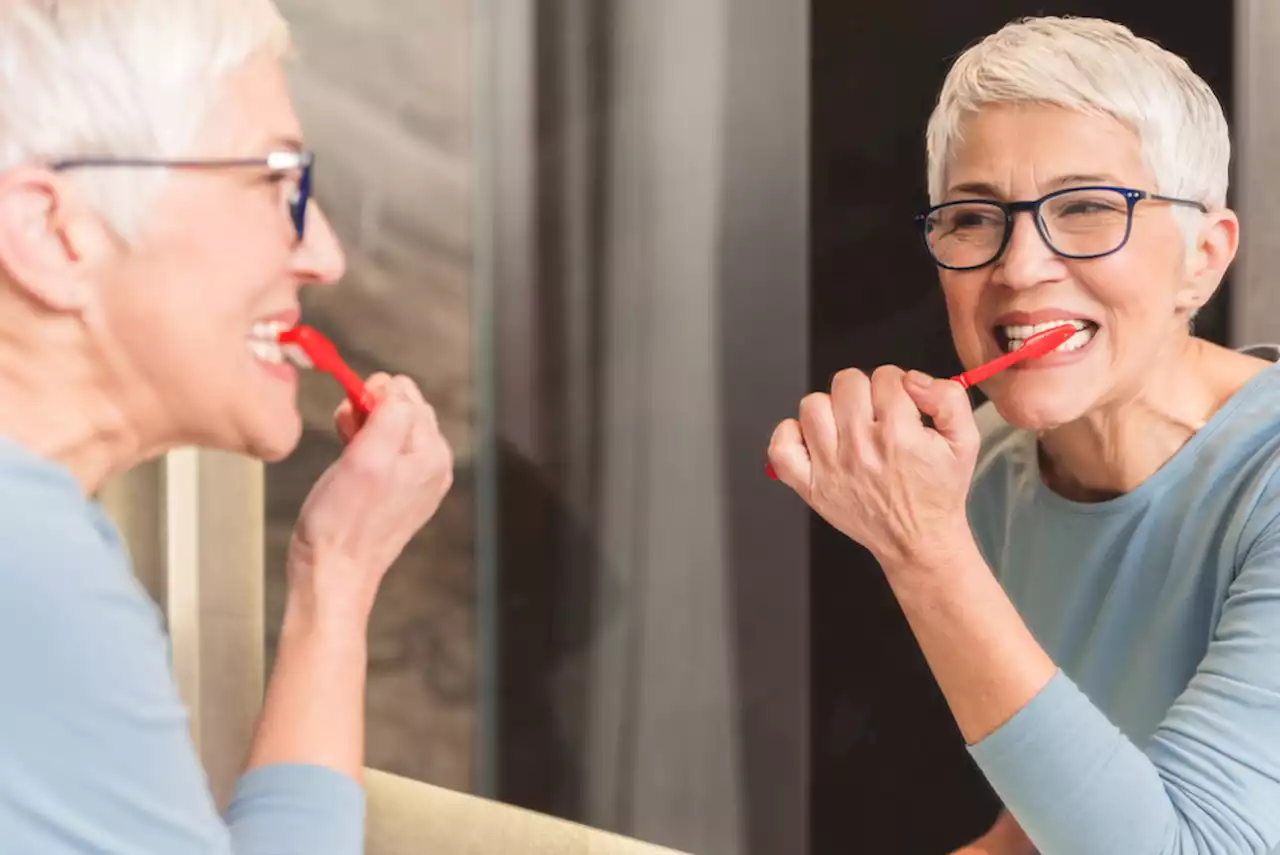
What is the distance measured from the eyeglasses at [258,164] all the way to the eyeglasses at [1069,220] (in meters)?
0.43

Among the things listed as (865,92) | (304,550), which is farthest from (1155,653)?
(304,550)

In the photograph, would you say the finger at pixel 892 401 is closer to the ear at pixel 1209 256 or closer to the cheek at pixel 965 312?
the cheek at pixel 965 312

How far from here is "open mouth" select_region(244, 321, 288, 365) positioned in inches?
31.5

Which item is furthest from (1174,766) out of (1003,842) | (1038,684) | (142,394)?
(142,394)

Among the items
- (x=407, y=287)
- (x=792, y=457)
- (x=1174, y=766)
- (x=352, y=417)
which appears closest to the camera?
(x=1174, y=766)

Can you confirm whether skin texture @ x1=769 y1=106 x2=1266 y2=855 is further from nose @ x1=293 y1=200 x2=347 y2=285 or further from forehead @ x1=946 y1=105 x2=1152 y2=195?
nose @ x1=293 y1=200 x2=347 y2=285

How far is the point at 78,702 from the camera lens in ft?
2.00

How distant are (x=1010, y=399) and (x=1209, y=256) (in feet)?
0.50

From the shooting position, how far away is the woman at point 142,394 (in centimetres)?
61

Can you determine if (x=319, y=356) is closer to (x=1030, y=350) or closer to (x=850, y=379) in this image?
(x=850, y=379)

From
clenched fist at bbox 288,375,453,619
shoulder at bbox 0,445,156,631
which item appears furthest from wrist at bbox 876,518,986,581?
shoulder at bbox 0,445,156,631

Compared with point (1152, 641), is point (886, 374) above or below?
above

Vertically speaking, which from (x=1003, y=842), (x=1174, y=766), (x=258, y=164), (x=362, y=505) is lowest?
(x=1003, y=842)

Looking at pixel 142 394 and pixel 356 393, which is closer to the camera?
pixel 142 394
